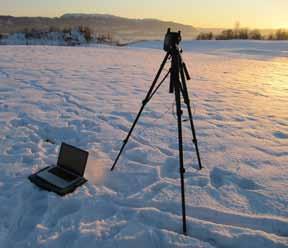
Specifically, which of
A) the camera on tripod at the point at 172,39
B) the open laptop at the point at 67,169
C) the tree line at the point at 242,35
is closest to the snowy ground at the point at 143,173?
the open laptop at the point at 67,169

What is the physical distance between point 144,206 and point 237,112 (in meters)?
3.54

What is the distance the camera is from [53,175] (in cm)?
296

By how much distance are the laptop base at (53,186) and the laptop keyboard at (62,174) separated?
0.33 feet

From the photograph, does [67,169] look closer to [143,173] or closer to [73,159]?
[73,159]

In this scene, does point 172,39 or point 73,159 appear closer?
point 172,39

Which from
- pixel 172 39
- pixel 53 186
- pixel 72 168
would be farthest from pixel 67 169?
pixel 172 39

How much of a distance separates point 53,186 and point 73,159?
0.36 meters

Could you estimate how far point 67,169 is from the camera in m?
3.05

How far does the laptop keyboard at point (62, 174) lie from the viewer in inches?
116

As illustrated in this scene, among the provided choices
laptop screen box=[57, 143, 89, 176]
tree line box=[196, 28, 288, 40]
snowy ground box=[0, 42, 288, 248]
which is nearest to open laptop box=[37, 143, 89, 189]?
laptop screen box=[57, 143, 89, 176]

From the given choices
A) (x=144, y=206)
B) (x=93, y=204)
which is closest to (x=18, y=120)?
(x=93, y=204)

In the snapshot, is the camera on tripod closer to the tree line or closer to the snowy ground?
the snowy ground

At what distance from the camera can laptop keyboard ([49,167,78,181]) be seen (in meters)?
2.94

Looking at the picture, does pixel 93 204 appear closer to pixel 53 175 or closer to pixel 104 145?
pixel 53 175
